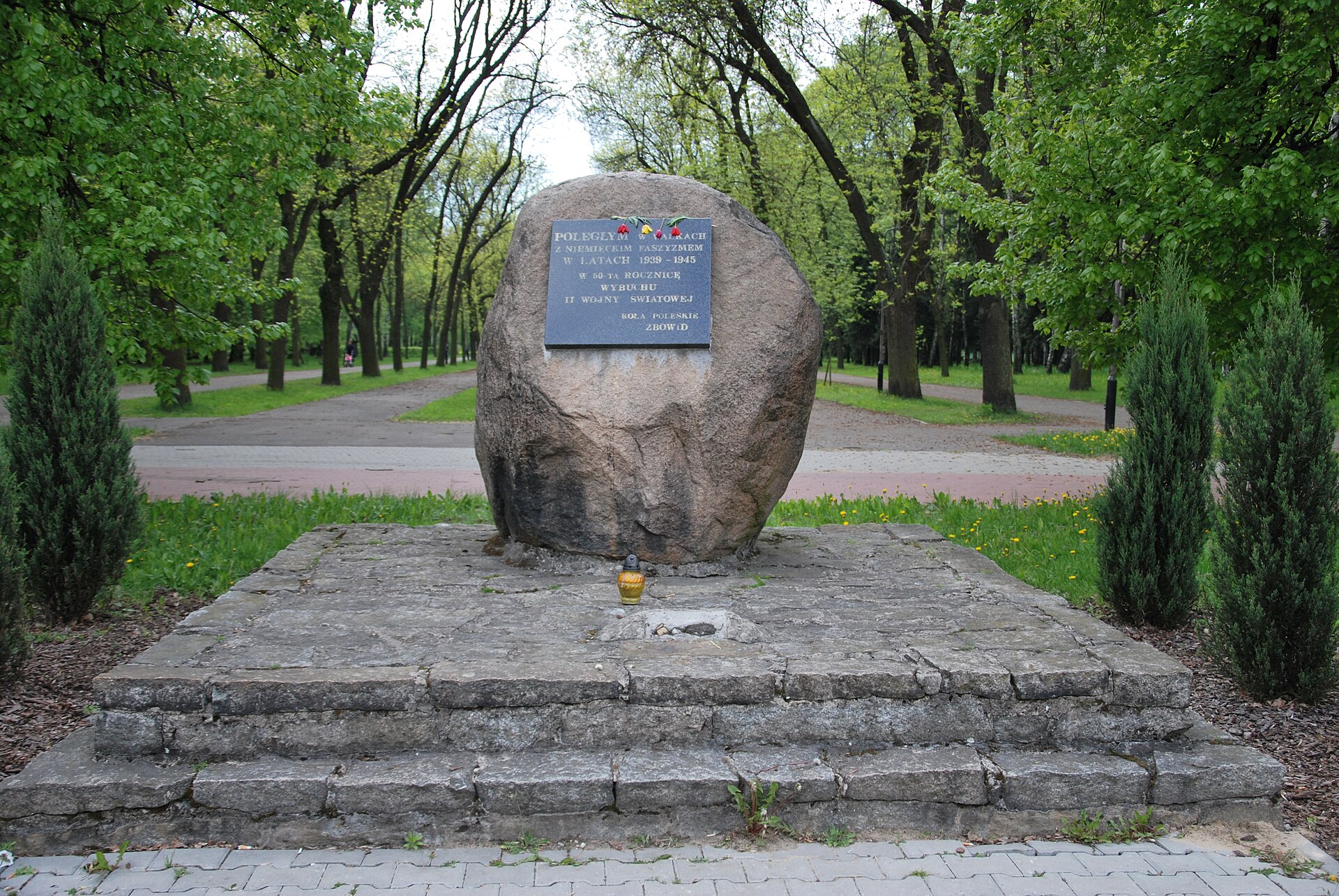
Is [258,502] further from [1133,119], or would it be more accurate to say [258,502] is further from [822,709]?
[1133,119]

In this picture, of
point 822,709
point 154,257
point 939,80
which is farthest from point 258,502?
point 939,80

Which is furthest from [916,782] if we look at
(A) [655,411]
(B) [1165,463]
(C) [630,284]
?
(C) [630,284]

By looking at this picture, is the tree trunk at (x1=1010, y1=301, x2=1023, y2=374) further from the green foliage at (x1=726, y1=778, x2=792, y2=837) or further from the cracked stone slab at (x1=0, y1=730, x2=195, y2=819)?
the cracked stone slab at (x1=0, y1=730, x2=195, y2=819)

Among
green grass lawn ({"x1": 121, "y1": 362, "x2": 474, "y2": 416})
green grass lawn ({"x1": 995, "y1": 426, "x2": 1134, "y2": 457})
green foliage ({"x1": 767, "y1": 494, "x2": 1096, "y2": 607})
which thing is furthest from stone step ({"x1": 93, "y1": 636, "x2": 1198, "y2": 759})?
green grass lawn ({"x1": 121, "y1": 362, "x2": 474, "y2": 416})

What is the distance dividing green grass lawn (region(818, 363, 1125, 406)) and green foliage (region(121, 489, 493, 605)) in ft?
47.8

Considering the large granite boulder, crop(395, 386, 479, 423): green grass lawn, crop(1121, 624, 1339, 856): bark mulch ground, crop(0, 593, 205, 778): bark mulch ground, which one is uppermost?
the large granite boulder

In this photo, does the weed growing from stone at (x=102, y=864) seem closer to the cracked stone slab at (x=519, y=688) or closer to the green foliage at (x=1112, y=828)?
the cracked stone slab at (x=519, y=688)

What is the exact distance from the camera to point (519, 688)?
12.6ft

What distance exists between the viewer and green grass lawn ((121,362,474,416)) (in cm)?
1905

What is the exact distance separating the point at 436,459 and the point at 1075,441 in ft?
31.9

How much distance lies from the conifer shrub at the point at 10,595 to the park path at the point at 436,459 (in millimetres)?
4925

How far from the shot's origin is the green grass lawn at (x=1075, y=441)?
14117mm

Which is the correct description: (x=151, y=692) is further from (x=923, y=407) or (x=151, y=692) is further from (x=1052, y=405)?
(x=1052, y=405)

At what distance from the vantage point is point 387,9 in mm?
11602
